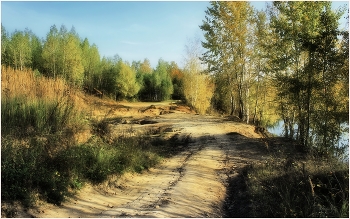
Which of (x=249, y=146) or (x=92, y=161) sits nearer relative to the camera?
(x=92, y=161)

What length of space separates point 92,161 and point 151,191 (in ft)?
5.55

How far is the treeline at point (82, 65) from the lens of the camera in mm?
38906

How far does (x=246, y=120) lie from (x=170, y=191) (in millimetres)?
21984

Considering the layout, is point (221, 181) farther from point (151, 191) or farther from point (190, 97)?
point (190, 97)

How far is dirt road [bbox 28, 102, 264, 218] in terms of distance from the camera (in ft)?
21.4

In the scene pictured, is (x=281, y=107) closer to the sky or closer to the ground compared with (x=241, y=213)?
closer to the sky

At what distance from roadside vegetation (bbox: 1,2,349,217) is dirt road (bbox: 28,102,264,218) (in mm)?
395

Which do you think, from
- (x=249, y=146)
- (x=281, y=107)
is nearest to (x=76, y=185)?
(x=249, y=146)

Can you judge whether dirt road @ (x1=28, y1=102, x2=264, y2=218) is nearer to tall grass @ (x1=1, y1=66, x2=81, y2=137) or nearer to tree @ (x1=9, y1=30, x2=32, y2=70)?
tall grass @ (x1=1, y1=66, x2=81, y2=137)

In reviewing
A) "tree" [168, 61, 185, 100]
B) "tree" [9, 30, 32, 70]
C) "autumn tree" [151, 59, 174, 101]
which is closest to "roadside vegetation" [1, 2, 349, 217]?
"tree" [9, 30, 32, 70]

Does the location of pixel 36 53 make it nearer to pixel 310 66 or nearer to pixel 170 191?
pixel 310 66

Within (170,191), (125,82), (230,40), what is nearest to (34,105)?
(170,191)

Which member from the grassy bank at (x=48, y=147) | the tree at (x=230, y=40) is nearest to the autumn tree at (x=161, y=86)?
the tree at (x=230, y=40)

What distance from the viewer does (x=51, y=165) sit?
7.52 m
